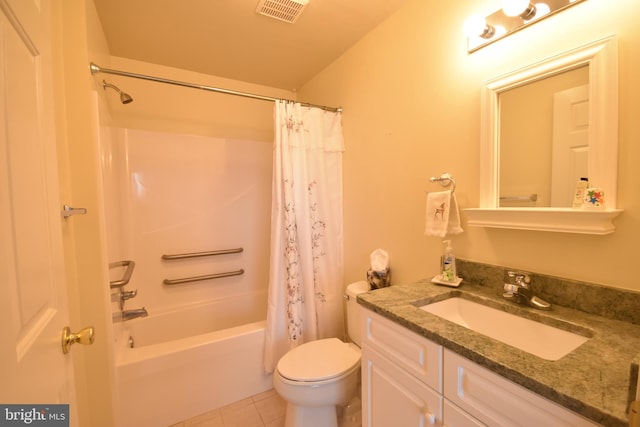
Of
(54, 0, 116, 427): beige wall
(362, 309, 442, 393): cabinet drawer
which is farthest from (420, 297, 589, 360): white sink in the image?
(54, 0, 116, 427): beige wall

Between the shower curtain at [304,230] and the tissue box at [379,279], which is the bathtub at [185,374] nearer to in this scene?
the shower curtain at [304,230]

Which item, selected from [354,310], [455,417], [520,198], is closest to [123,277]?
[354,310]

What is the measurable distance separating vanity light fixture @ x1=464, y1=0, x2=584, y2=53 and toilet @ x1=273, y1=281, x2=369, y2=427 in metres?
1.66

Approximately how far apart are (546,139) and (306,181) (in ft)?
4.33

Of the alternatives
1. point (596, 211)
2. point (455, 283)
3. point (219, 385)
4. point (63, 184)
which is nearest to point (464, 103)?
point (596, 211)

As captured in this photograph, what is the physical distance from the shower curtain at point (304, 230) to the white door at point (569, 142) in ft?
4.33

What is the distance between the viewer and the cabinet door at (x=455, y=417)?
74 centimetres

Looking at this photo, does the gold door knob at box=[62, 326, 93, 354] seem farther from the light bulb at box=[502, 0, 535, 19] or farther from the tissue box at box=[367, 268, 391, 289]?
the light bulb at box=[502, 0, 535, 19]

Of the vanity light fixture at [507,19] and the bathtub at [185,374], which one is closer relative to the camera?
the vanity light fixture at [507,19]

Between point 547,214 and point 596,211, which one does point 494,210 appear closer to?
point 547,214

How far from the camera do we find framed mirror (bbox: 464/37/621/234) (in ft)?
2.82

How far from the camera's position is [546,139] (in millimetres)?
1039

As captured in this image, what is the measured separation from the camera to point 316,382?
1309 mm

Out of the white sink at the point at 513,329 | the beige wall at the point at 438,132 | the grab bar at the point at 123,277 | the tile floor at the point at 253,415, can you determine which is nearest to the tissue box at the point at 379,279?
the beige wall at the point at 438,132
